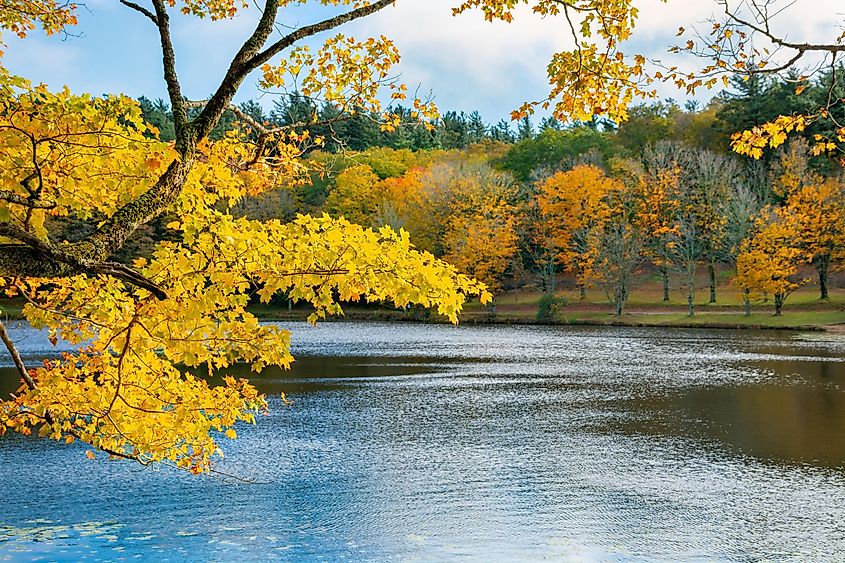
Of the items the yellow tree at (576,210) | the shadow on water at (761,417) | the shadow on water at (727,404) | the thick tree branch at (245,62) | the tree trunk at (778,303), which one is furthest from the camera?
the yellow tree at (576,210)

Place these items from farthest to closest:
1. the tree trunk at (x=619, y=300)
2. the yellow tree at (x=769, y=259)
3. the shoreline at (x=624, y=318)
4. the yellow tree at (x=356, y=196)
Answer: the yellow tree at (x=356, y=196), the tree trunk at (x=619, y=300), the yellow tree at (x=769, y=259), the shoreline at (x=624, y=318)

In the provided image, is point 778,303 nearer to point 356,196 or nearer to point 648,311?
point 648,311

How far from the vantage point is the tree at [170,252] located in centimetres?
550

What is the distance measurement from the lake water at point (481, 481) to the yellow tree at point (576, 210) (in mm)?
33068

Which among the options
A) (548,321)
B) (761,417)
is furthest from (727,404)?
(548,321)

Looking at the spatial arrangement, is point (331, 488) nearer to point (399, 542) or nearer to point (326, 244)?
point (399, 542)

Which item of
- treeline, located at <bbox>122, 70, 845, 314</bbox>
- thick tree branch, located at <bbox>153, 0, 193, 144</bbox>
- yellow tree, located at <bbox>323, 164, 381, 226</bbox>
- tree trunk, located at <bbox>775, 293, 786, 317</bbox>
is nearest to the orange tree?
thick tree branch, located at <bbox>153, 0, 193, 144</bbox>

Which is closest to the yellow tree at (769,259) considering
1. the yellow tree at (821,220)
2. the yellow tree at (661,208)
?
the yellow tree at (821,220)

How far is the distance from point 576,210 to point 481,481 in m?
49.0

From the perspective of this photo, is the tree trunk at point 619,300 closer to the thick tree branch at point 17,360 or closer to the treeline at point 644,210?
the treeline at point 644,210

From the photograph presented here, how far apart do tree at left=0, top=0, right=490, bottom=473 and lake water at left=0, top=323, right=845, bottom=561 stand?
3655mm

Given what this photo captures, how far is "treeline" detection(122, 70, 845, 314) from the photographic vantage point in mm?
51594

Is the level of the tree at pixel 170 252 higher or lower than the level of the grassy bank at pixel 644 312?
higher

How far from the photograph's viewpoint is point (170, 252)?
20.8ft
